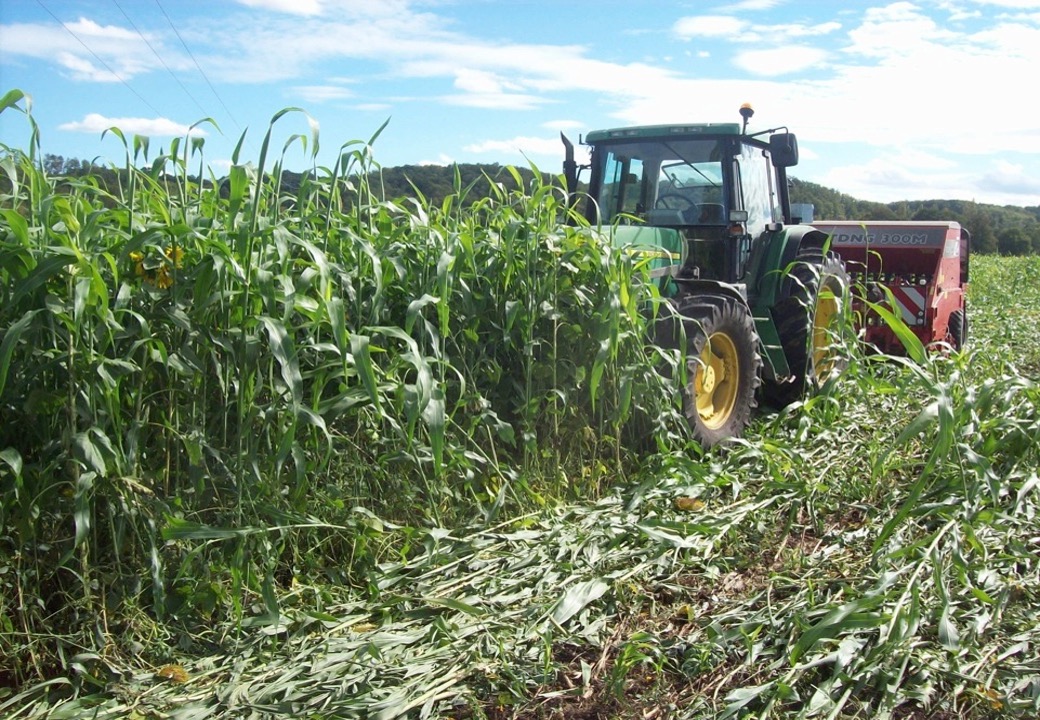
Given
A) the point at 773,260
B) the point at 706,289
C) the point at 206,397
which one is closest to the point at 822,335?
the point at 773,260

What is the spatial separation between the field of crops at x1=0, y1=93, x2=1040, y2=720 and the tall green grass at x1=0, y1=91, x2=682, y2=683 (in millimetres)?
11

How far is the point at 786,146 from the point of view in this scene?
5.38 m

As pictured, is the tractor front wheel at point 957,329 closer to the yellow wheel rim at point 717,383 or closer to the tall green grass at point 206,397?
the yellow wheel rim at point 717,383

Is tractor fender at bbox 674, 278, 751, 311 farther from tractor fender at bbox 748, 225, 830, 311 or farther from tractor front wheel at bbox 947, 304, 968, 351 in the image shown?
tractor front wheel at bbox 947, 304, 968, 351

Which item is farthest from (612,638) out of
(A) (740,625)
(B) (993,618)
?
(B) (993,618)

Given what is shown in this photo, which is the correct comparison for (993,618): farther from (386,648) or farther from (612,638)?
(386,648)

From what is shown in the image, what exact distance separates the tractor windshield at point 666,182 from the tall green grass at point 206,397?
2.22m

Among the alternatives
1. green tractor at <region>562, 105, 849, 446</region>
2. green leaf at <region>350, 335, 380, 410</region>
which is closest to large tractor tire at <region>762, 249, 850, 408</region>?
green tractor at <region>562, 105, 849, 446</region>

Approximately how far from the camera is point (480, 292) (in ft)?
11.0

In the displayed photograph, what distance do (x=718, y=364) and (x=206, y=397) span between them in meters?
2.74

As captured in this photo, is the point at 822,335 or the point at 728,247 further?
the point at 822,335

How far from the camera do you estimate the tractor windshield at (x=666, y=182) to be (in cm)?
509

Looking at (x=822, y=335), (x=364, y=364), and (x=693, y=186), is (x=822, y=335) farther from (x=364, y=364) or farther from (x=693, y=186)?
(x=364, y=364)

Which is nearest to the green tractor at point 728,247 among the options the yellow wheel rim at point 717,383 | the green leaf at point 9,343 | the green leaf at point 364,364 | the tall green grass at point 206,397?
the yellow wheel rim at point 717,383
